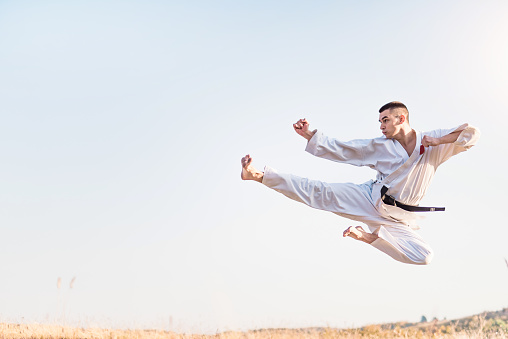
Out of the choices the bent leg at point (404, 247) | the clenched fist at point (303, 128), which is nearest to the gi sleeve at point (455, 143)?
the bent leg at point (404, 247)

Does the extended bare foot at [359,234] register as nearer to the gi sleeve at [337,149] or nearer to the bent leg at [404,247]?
the bent leg at [404,247]

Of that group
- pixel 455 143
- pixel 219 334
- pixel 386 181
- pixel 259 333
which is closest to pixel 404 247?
pixel 386 181

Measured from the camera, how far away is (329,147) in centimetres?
670

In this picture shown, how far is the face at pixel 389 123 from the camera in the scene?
6566mm

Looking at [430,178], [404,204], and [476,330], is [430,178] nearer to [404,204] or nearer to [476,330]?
[404,204]

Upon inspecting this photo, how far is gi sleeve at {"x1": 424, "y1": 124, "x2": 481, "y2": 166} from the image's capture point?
6047 mm

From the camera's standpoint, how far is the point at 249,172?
6.24m

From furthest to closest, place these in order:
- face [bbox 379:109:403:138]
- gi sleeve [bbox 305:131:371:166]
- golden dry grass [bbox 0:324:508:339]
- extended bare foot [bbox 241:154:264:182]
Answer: golden dry grass [bbox 0:324:508:339]
gi sleeve [bbox 305:131:371:166]
face [bbox 379:109:403:138]
extended bare foot [bbox 241:154:264:182]

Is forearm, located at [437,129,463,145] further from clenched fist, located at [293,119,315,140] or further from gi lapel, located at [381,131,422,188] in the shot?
clenched fist, located at [293,119,315,140]

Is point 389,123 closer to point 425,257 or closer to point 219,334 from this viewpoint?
point 425,257

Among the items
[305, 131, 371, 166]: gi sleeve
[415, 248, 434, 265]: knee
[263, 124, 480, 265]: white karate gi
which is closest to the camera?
[415, 248, 434, 265]: knee

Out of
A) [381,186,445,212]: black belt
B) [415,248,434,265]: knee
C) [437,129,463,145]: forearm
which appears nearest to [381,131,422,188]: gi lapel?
[381,186,445,212]: black belt

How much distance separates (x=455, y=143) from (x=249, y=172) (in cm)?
258

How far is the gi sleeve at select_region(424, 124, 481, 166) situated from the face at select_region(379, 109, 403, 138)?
0.42 m
